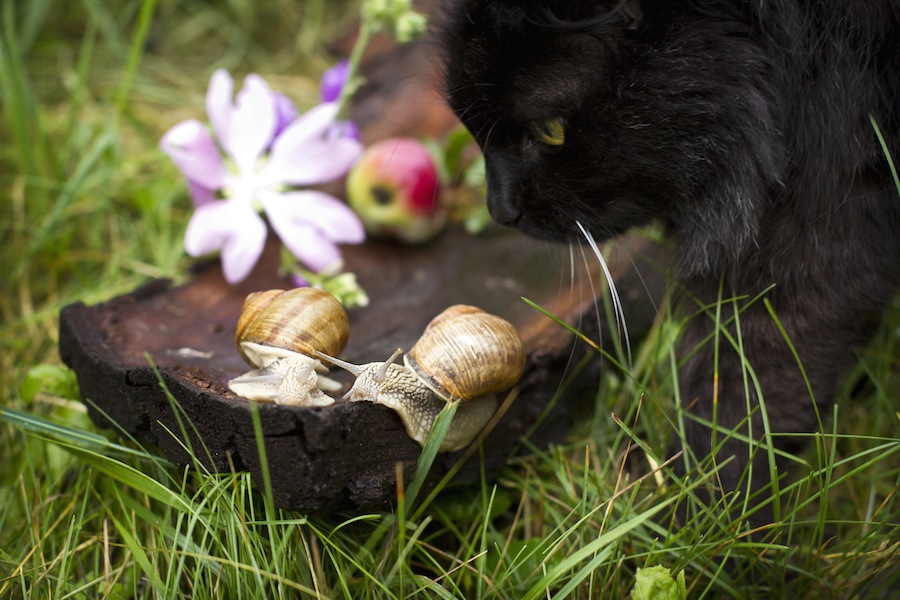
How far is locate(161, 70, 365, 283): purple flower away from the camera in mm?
1555

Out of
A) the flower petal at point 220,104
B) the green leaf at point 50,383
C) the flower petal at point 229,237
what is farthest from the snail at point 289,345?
the flower petal at point 220,104

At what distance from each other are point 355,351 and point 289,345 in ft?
0.84

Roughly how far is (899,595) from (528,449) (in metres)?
0.64

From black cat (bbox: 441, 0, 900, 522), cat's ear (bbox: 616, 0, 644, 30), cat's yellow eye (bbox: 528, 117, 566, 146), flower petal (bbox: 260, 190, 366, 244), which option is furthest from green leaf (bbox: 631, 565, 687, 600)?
flower petal (bbox: 260, 190, 366, 244)

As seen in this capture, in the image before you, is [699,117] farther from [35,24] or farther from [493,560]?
[35,24]

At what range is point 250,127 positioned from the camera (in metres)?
1.62

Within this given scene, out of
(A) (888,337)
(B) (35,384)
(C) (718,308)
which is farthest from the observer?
(A) (888,337)

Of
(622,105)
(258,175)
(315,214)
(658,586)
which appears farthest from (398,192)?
(658,586)

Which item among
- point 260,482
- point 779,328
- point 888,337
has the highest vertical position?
Result: point 779,328

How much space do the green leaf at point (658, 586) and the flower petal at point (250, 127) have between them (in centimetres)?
111

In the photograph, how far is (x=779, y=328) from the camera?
119 centimetres

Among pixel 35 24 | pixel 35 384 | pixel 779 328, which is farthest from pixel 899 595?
pixel 35 24

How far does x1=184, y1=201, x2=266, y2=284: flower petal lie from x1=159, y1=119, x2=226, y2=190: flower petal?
0.26 ft

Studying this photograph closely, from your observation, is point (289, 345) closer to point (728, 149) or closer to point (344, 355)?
point (344, 355)
